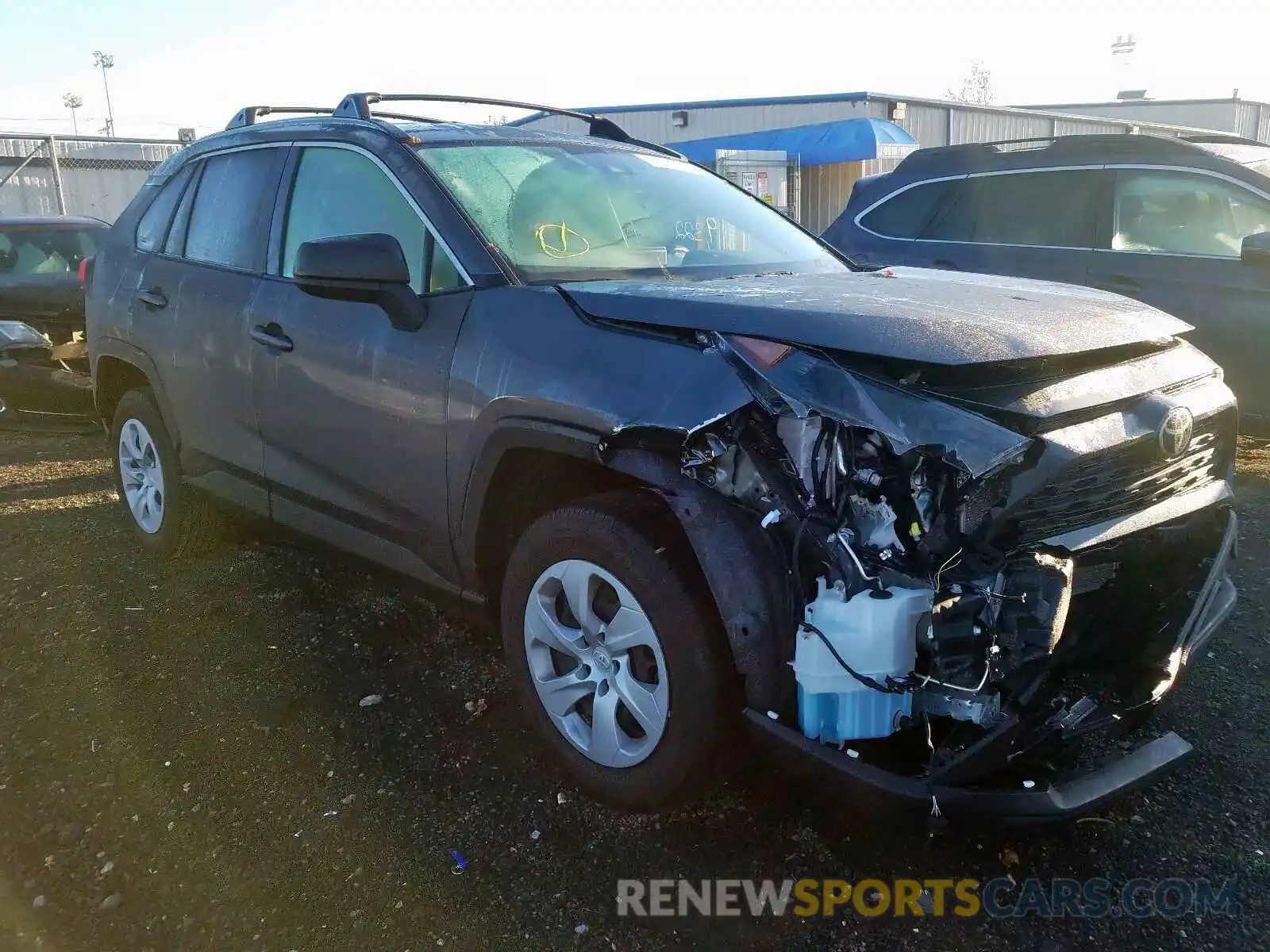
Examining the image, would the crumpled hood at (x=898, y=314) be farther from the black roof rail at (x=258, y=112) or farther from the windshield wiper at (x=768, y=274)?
the black roof rail at (x=258, y=112)

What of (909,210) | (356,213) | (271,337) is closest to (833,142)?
(909,210)

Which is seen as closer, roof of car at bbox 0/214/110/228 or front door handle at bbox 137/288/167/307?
front door handle at bbox 137/288/167/307

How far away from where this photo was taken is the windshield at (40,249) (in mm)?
9039

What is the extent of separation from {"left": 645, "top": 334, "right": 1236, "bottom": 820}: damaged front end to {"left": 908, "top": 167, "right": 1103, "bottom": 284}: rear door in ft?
12.7

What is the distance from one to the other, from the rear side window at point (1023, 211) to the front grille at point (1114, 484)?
3616 mm

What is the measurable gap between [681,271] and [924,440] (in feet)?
4.45

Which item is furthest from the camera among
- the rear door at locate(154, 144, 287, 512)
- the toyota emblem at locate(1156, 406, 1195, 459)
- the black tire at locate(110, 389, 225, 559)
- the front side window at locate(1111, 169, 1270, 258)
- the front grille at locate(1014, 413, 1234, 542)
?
the front side window at locate(1111, 169, 1270, 258)

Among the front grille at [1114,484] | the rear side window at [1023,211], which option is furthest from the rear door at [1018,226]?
the front grille at [1114,484]

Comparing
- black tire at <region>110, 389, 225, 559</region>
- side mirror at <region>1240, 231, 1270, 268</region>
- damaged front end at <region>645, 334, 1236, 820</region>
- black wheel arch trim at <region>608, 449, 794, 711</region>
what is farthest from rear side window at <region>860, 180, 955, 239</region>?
black wheel arch trim at <region>608, 449, 794, 711</region>

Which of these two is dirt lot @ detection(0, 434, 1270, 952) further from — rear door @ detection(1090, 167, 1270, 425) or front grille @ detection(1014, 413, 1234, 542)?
rear door @ detection(1090, 167, 1270, 425)

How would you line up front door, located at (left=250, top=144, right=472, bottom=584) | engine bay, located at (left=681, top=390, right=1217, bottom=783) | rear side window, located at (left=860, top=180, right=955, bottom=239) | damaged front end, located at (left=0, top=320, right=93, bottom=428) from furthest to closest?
1. damaged front end, located at (left=0, top=320, right=93, bottom=428)
2. rear side window, located at (left=860, top=180, right=955, bottom=239)
3. front door, located at (left=250, top=144, right=472, bottom=584)
4. engine bay, located at (left=681, top=390, right=1217, bottom=783)

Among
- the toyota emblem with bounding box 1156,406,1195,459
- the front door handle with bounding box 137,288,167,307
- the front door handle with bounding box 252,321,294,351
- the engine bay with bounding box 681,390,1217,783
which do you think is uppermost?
the front door handle with bounding box 137,288,167,307

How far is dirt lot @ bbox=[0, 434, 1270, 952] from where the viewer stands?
7.84 ft

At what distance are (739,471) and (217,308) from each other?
8.20 feet
